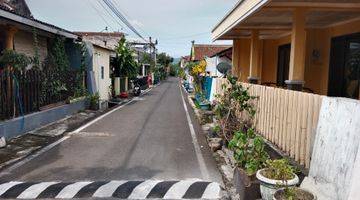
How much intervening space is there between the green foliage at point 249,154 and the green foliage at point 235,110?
8.27ft

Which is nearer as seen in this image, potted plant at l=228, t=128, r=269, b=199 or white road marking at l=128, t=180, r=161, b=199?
potted plant at l=228, t=128, r=269, b=199

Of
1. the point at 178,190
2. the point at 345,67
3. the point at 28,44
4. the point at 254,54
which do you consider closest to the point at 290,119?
the point at 178,190

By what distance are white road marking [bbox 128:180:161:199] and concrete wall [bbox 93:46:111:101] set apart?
13038 millimetres

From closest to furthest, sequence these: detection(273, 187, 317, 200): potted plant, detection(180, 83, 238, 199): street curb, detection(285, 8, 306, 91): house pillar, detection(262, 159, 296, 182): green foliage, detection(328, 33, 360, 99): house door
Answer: detection(273, 187, 317, 200): potted plant, detection(262, 159, 296, 182): green foliage, detection(180, 83, 238, 199): street curb, detection(285, 8, 306, 91): house pillar, detection(328, 33, 360, 99): house door

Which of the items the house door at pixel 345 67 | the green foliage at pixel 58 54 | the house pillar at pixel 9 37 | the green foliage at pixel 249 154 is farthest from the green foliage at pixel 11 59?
the house door at pixel 345 67

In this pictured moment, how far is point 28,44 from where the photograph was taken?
1398 centimetres

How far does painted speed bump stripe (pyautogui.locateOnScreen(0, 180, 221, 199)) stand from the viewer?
5691 mm

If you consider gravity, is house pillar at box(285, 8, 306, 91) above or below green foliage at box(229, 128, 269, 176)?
above

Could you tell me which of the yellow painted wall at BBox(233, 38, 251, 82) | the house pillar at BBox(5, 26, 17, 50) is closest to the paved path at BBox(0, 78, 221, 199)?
the house pillar at BBox(5, 26, 17, 50)

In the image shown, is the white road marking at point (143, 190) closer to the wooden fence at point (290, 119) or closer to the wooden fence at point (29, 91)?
the wooden fence at point (290, 119)

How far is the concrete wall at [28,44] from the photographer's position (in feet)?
43.4

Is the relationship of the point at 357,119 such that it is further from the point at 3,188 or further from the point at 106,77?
the point at 106,77

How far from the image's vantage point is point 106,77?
2122 cm

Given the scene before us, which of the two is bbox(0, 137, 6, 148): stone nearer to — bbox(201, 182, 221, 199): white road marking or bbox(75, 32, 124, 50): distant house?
bbox(201, 182, 221, 199): white road marking
